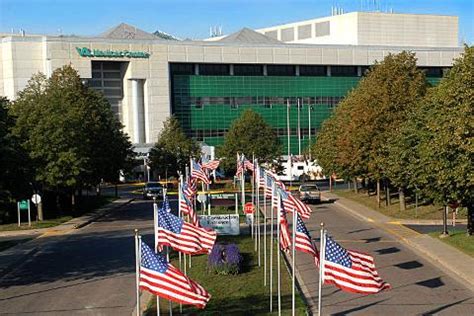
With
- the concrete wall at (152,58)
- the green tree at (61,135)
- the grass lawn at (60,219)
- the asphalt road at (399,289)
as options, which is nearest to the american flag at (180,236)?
the asphalt road at (399,289)

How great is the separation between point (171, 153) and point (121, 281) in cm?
6109

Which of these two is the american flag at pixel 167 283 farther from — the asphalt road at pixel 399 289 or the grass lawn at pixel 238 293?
the asphalt road at pixel 399 289

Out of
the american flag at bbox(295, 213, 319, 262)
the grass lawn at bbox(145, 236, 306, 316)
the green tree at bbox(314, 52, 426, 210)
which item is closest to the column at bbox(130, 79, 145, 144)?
the green tree at bbox(314, 52, 426, 210)

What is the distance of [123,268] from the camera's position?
24531 mm

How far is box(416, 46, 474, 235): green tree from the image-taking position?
80.8 ft

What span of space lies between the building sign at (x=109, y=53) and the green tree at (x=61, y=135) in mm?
46490

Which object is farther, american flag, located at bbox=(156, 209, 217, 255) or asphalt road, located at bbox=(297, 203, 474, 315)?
asphalt road, located at bbox=(297, 203, 474, 315)

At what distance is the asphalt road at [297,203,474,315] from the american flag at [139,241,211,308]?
19.2 ft

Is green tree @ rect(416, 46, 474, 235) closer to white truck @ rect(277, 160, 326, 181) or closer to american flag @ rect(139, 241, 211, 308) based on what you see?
american flag @ rect(139, 241, 211, 308)

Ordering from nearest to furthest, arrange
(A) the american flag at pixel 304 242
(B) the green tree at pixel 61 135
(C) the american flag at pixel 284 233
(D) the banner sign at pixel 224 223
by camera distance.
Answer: (A) the american flag at pixel 304 242 < (C) the american flag at pixel 284 233 < (D) the banner sign at pixel 224 223 < (B) the green tree at pixel 61 135

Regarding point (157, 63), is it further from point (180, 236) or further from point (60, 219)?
point (180, 236)

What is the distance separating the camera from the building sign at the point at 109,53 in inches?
3912

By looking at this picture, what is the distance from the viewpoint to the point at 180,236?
16.7 meters

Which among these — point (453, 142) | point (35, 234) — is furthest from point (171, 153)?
point (453, 142)
